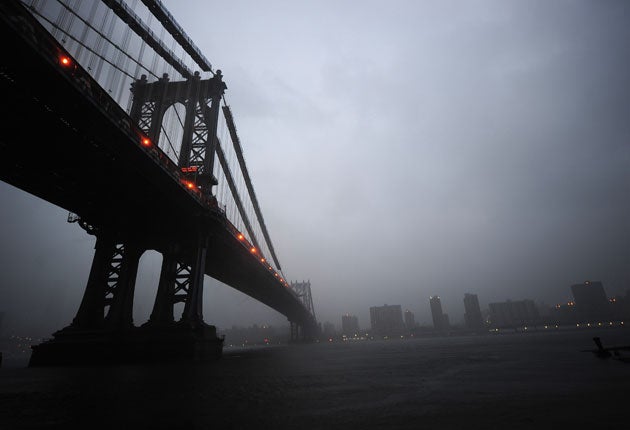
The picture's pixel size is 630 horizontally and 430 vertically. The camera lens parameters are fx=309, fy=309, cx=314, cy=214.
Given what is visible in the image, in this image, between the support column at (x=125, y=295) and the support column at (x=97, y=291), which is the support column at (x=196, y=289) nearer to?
the support column at (x=125, y=295)

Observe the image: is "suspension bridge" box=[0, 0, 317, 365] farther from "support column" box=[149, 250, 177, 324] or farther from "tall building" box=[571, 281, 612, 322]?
"tall building" box=[571, 281, 612, 322]

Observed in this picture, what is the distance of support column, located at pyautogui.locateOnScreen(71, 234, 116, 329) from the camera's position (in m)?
23.0

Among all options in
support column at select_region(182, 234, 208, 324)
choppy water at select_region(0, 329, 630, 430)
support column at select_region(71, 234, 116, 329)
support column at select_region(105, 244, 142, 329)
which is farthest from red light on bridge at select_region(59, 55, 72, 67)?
support column at select_region(105, 244, 142, 329)

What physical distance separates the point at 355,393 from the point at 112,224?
25511 mm

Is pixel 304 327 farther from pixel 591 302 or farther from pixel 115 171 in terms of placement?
pixel 591 302

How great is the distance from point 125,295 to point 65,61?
18.7 meters

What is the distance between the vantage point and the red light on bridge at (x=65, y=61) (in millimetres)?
12595

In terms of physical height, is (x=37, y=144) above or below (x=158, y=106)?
below

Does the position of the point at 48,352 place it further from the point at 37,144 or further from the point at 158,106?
the point at 158,106

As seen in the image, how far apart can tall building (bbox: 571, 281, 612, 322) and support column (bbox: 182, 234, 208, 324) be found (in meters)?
221

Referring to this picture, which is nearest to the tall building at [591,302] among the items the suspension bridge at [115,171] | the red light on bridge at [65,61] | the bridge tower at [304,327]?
the bridge tower at [304,327]

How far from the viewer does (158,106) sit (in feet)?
97.5

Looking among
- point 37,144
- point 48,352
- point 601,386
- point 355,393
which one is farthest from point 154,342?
point 601,386

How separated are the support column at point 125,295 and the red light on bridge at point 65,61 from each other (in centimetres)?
1730
